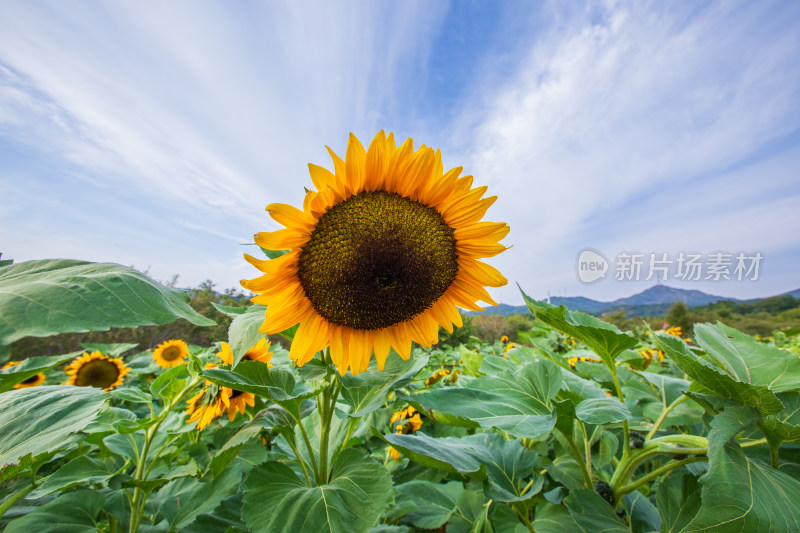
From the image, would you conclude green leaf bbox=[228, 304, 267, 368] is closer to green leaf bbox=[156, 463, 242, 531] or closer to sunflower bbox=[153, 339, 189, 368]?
green leaf bbox=[156, 463, 242, 531]

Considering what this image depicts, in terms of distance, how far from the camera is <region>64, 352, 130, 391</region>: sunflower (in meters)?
3.23

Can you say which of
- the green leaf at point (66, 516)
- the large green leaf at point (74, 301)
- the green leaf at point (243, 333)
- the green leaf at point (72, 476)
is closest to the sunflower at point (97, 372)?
the green leaf at point (72, 476)

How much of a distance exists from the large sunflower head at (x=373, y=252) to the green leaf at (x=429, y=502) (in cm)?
84

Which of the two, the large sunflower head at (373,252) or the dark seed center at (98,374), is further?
the dark seed center at (98,374)

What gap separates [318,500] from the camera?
1.11 meters

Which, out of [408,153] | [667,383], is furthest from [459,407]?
[667,383]

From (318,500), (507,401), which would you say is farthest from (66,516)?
(507,401)

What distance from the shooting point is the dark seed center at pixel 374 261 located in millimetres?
1117

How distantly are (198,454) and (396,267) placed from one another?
1.54 m

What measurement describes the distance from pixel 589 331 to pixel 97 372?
13.7 ft

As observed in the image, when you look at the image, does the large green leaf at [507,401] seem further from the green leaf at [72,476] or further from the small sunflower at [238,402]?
the green leaf at [72,476]

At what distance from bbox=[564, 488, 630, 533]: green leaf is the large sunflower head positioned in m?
0.72

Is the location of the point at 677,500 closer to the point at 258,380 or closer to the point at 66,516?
the point at 258,380

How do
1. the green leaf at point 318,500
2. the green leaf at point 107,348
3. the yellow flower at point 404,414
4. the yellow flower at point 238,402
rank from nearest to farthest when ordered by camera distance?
the green leaf at point 318,500 → the yellow flower at point 238,402 → the yellow flower at point 404,414 → the green leaf at point 107,348
